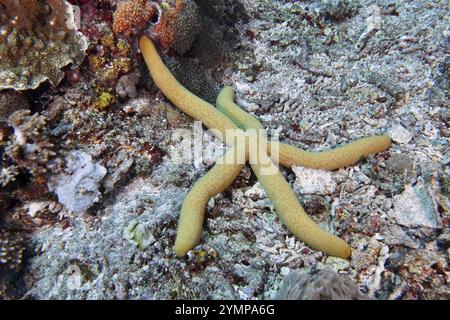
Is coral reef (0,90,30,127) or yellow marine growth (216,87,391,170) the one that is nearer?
coral reef (0,90,30,127)

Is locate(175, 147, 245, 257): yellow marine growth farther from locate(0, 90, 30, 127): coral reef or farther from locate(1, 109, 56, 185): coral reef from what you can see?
locate(0, 90, 30, 127): coral reef

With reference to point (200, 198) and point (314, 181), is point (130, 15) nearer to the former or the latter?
point (200, 198)

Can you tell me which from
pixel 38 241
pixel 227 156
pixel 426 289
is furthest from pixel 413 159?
pixel 38 241

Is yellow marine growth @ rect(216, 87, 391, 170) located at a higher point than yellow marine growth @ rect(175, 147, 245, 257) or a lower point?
higher

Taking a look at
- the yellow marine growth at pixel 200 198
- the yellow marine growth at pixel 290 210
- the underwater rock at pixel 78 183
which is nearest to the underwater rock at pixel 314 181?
the yellow marine growth at pixel 290 210

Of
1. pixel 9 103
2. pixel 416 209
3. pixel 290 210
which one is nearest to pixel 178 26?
pixel 9 103

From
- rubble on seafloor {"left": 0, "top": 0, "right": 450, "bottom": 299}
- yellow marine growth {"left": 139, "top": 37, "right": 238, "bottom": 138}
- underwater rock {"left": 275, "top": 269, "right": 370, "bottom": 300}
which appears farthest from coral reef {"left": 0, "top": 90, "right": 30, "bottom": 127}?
underwater rock {"left": 275, "top": 269, "right": 370, "bottom": 300}
